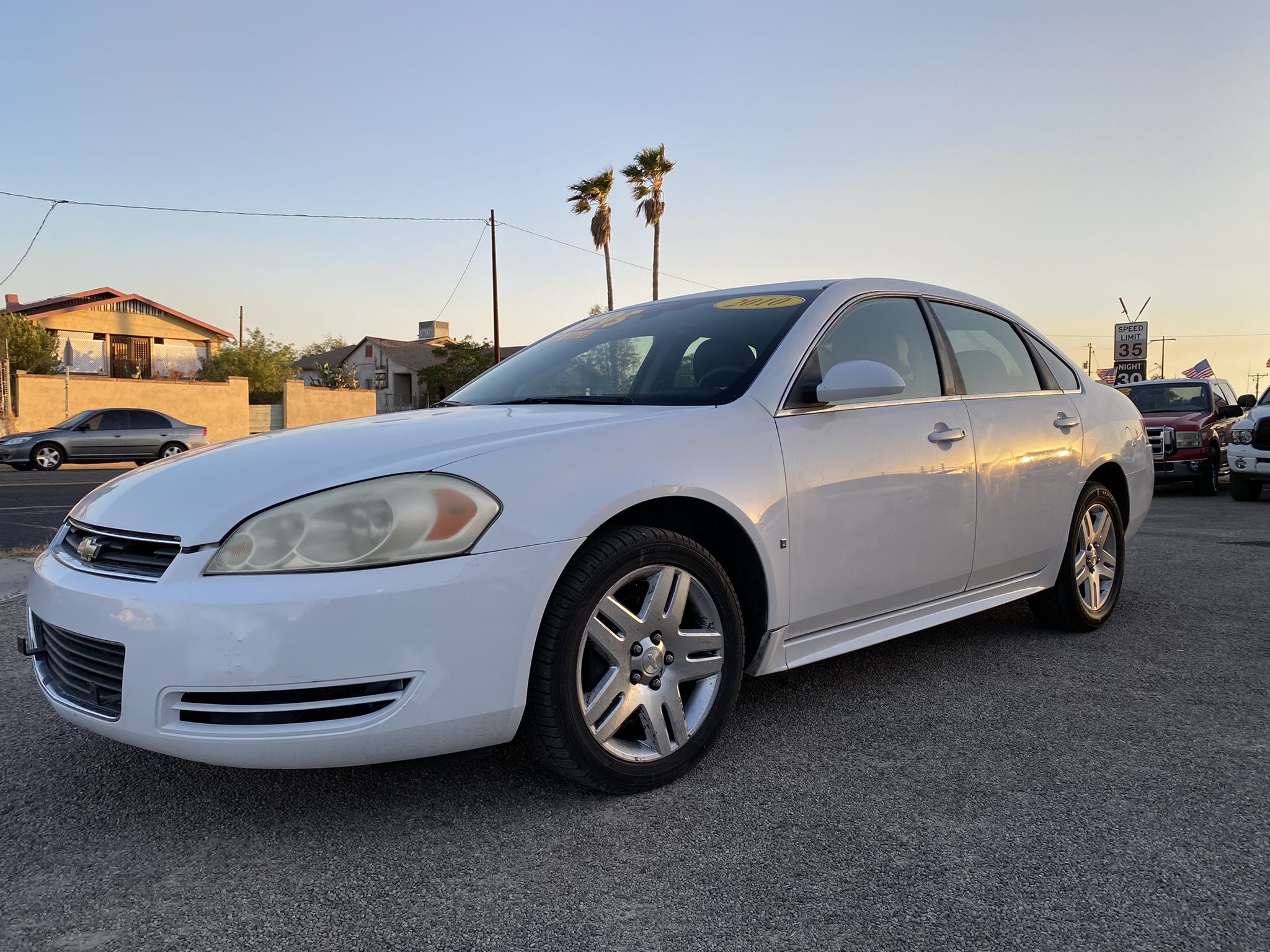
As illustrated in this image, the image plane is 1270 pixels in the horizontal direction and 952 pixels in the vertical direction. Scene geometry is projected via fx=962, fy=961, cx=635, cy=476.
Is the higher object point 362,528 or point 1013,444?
point 1013,444

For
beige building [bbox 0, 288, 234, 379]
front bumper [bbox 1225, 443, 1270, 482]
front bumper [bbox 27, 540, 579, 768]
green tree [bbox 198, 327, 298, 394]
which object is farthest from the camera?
green tree [bbox 198, 327, 298, 394]

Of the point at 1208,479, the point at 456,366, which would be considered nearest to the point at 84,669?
the point at 1208,479

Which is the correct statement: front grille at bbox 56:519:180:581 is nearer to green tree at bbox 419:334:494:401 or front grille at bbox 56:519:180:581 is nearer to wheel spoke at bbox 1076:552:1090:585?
wheel spoke at bbox 1076:552:1090:585

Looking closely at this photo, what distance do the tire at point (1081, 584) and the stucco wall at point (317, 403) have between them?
30.6 m

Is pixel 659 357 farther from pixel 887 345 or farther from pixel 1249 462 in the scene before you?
pixel 1249 462

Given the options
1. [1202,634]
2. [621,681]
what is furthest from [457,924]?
[1202,634]

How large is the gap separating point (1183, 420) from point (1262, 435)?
1.62m

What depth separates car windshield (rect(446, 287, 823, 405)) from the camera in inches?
129

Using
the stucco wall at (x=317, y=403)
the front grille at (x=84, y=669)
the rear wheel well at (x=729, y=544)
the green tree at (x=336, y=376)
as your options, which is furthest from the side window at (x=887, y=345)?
the green tree at (x=336, y=376)

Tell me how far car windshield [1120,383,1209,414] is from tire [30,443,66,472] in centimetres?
2051

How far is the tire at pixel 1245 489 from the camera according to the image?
38.5 ft

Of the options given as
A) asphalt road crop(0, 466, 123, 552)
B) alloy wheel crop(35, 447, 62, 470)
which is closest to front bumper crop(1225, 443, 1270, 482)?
asphalt road crop(0, 466, 123, 552)

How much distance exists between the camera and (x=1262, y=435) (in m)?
11.3

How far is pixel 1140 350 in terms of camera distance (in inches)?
951
